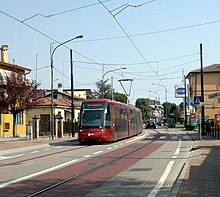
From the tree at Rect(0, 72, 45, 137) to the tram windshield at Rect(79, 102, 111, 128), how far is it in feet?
40.4

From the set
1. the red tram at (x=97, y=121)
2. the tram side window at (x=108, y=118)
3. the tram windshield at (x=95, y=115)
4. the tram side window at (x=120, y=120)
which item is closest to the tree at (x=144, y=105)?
the tram side window at (x=120, y=120)

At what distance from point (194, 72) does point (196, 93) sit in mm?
4191

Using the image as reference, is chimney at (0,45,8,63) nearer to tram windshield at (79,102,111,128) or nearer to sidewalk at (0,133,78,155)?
sidewalk at (0,133,78,155)

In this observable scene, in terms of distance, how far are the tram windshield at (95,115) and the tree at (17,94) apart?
12.3 meters

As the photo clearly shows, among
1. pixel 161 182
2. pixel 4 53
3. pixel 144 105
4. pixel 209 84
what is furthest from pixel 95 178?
pixel 144 105

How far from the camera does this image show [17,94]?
42.8m

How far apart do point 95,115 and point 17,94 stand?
43.7 ft

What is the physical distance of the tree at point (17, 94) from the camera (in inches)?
1673

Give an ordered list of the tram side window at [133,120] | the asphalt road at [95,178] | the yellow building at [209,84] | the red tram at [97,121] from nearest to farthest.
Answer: the asphalt road at [95,178], the red tram at [97,121], the tram side window at [133,120], the yellow building at [209,84]

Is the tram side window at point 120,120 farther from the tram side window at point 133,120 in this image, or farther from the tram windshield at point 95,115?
the tram side window at point 133,120

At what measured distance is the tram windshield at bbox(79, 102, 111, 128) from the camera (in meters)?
31.8

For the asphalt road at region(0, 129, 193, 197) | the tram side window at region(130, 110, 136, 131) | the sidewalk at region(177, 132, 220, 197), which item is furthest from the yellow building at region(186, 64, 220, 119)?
the sidewalk at region(177, 132, 220, 197)

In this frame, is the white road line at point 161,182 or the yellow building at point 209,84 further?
the yellow building at point 209,84

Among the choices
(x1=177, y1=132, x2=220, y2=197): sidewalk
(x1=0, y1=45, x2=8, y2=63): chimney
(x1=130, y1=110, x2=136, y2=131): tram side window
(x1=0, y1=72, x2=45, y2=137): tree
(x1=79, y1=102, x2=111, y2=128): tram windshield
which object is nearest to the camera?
(x1=177, y1=132, x2=220, y2=197): sidewalk
